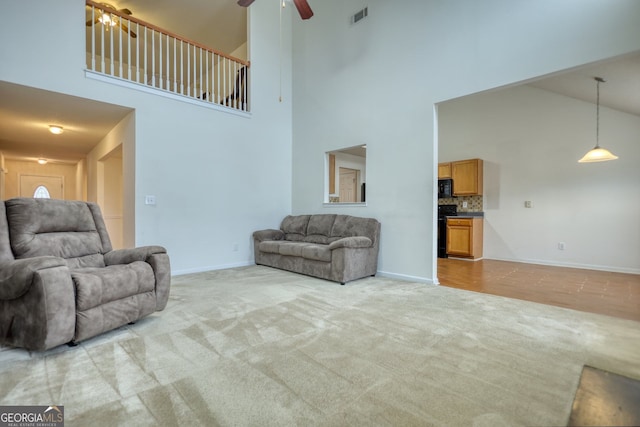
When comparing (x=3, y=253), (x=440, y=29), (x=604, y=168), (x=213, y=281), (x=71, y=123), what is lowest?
(x=213, y=281)

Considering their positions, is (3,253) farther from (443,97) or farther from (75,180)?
(75,180)

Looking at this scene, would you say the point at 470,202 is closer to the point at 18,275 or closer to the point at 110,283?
the point at 110,283

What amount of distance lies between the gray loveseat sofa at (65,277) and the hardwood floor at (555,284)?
358cm

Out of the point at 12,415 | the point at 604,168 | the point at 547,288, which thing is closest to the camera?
the point at 12,415

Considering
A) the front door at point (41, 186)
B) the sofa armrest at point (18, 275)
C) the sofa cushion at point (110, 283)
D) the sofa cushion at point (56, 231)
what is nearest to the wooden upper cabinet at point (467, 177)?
the sofa cushion at point (110, 283)

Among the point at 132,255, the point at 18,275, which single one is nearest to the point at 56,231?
the point at 132,255

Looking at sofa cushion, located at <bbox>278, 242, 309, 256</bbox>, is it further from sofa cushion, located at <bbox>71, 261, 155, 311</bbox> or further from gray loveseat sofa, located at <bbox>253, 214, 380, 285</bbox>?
sofa cushion, located at <bbox>71, 261, 155, 311</bbox>

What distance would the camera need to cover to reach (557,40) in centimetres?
293

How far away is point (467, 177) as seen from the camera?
6242mm

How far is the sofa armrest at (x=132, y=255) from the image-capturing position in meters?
2.63

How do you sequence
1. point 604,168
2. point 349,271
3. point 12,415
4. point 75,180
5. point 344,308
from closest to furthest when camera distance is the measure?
point 12,415, point 344,308, point 349,271, point 604,168, point 75,180

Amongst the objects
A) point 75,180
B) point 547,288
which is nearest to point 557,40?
point 547,288

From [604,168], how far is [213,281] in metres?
6.39

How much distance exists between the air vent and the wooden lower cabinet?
4.22m
